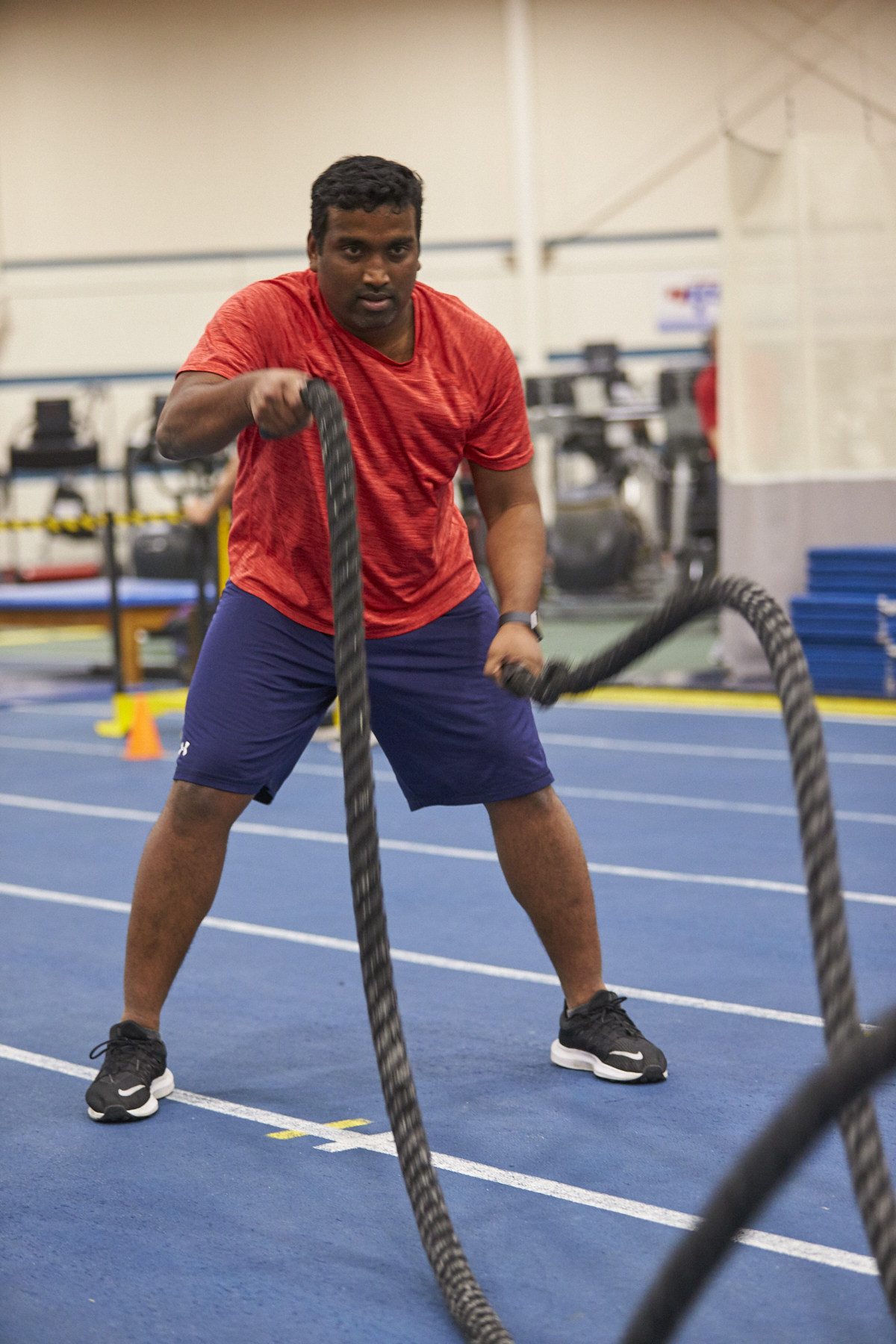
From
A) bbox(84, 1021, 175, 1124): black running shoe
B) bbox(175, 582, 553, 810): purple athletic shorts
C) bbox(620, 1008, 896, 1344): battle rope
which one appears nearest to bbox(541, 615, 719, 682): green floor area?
bbox(175, 582, 553, 810): purple athletic shorts

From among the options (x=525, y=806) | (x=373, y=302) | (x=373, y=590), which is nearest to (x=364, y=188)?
(x=373, y=302)

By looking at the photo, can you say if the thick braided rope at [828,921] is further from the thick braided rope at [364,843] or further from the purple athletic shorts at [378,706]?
the purple athletic shorts at [378,706]

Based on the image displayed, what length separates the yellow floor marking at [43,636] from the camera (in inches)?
591

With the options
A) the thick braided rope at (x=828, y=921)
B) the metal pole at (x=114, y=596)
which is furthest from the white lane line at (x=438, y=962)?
the metal pole at (x=114, y=596)

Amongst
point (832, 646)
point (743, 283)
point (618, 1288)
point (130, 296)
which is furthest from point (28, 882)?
point (130, 296)

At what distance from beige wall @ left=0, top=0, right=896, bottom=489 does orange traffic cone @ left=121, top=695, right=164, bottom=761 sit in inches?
480

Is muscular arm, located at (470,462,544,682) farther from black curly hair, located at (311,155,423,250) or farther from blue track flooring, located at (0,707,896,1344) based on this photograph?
blue track flooring, located at (0,707,896,1344)

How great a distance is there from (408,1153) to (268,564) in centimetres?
115

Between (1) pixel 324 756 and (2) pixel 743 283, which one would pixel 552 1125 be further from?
(2) pixel 743 283

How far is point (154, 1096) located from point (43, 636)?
13.0m

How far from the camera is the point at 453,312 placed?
3.09m

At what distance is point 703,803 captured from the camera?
251 inches

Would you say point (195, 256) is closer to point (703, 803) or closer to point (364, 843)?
point (703, 803)

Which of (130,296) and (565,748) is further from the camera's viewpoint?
(130,296)
